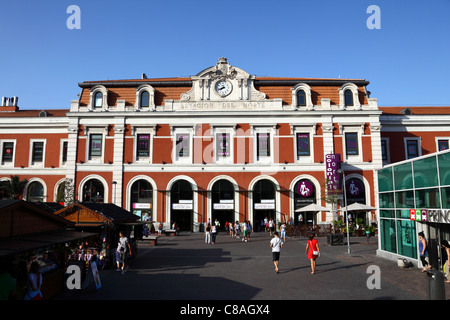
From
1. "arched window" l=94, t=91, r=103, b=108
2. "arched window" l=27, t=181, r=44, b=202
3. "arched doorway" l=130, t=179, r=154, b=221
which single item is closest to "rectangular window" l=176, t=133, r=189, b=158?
"arched doorway" l=130, t=179, r=154, b=221

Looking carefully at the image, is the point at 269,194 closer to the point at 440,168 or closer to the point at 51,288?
the point at 440,168

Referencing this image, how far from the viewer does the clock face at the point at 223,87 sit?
3456cm

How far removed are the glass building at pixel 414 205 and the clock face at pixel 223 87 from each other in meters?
19.6

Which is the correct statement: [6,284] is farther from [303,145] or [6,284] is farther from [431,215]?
[303,145]

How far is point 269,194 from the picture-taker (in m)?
33.8

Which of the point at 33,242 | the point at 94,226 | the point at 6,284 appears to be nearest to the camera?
the point at 6,284

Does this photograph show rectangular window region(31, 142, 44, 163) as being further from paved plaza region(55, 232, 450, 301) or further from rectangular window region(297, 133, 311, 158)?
rectangular window region(297, 133, 311, 158)

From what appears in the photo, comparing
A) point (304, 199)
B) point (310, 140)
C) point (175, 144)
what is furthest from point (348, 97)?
point (175, 144)

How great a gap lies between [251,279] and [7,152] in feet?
112

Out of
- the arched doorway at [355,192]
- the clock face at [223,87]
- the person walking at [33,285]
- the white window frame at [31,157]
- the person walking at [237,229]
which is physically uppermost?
the clock face at [223,87]

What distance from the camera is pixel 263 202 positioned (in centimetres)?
3366

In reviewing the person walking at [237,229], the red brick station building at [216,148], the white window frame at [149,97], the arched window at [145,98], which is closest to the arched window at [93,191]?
the red brick station building at [216,148]

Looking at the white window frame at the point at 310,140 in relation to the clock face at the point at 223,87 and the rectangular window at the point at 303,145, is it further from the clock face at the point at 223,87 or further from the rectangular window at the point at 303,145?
the clock face at the point at 223,87
